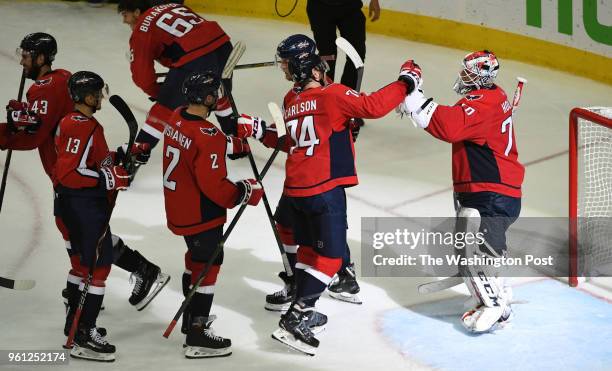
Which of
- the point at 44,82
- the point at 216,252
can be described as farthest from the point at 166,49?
the point at 216,252

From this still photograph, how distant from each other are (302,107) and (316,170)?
0.27m

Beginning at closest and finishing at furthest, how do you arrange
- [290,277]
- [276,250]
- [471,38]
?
[290,277], [276,250], [471,38]

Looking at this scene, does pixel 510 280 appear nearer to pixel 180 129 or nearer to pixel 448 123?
pixel 448 123

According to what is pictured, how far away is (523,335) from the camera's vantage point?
5.03m

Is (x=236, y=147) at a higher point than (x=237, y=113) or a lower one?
lower

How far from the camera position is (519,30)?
9.11m

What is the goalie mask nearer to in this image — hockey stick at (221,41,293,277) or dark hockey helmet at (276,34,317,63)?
dark hockey helmet at (276,34,317,63)

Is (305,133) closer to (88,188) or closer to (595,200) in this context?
(88,188)

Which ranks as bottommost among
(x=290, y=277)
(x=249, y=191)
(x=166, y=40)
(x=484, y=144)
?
(x=290, y=277)

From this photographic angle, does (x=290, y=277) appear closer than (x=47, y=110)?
No

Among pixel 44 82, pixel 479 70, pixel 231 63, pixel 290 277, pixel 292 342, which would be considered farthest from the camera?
pixel 290 277

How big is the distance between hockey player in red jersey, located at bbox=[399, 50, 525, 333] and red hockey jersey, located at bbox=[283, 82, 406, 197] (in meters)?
0.24

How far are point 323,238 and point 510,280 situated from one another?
124 centimetres

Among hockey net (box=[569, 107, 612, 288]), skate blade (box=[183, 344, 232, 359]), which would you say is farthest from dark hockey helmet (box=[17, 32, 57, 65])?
hockey net (box=[569, 107, 612, 288])
